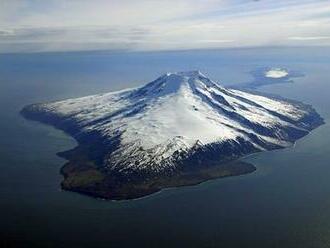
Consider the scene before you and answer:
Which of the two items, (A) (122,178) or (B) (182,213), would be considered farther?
(A) (122,178)

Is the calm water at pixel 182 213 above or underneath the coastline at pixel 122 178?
above

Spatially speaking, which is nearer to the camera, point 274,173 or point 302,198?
point 302,198

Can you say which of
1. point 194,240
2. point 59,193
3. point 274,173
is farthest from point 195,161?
point 194,240

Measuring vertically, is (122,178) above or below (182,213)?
below

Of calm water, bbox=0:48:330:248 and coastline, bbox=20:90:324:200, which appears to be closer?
calm water, bbox=0:48:330:248

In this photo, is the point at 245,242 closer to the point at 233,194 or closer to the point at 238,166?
the point at 233,194

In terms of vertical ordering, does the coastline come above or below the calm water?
below

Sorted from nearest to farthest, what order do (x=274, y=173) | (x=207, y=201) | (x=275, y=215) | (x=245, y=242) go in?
(x=245, y=242)
(x=275, y=215)
(x=207, y=201)
(x=274, y=173)

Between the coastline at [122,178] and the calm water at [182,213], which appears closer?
the calm water at [182,213]

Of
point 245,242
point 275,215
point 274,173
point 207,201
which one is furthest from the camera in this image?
point 274,173
